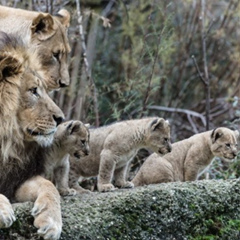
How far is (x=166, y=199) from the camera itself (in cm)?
486

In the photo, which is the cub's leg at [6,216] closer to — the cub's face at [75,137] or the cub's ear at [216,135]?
the cub's face at [75,137]

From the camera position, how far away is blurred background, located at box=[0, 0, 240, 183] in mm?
9587

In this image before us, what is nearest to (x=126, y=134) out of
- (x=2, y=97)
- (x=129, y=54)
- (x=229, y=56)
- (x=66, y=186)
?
(x=66, y=186)

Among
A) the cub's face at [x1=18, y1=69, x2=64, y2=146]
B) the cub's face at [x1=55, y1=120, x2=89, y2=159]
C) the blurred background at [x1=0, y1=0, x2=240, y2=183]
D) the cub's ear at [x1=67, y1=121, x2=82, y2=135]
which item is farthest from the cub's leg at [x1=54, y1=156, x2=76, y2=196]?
the blurred background at [x1=0, y1=0, x2=240, y2=183]

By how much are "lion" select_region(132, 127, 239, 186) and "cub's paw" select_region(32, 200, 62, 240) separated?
1.85m

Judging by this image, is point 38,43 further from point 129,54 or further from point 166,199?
point 129,54

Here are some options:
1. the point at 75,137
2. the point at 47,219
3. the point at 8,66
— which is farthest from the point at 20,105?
the point at 75,137

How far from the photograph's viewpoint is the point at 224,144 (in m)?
6.33

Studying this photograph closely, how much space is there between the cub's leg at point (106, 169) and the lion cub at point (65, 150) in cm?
17

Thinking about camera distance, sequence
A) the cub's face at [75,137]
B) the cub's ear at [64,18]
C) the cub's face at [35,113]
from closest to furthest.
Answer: the cub's face at [35,113] → the cub's face at [75,137] → the cub's ear at [64,18]

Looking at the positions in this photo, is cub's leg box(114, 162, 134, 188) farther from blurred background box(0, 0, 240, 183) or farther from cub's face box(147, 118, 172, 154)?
blurred background box(0, 0, 240, 183)

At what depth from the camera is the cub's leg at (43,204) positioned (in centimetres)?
406

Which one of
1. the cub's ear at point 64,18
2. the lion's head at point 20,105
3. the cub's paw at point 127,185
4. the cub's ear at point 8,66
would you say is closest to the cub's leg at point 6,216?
the lion's head at point 20,105

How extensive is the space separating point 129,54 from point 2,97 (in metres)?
7.15
